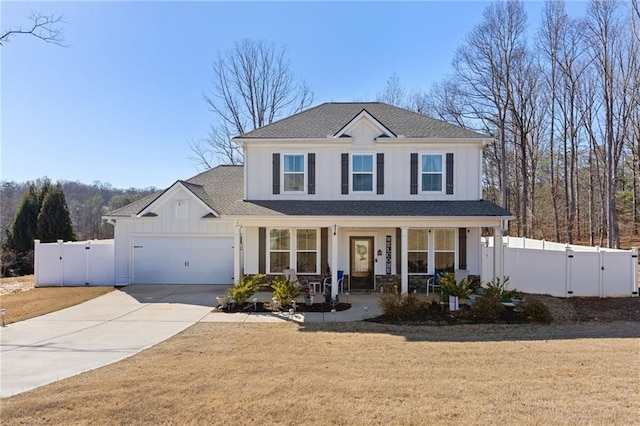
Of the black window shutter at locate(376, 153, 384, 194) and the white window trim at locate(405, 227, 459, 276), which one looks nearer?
the black window shutter at locate(376, 153, 384, 194)

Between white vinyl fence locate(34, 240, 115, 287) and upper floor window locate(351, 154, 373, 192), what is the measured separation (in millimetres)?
10721

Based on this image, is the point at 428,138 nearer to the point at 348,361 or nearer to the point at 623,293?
the point at 623,293

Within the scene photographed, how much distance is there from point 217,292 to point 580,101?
26.5 meters

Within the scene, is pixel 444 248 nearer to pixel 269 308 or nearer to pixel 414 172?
pixel 414 172

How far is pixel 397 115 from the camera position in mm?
15680

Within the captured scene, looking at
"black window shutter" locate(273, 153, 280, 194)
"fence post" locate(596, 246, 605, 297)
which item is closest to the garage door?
"black window shutter" locate(273, 153, 280, 194)

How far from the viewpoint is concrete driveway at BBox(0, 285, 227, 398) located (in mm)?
6434

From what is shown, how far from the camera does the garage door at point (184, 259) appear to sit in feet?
51.8

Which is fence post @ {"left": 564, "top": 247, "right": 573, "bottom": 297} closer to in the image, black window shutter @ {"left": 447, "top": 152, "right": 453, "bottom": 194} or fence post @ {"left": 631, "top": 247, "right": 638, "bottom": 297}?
fence post @ {"left": 631, "top": 247, "right": 638, "bottom": 297}

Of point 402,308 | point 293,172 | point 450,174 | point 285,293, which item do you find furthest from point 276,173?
point 402,308

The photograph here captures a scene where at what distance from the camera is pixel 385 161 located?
13.8m

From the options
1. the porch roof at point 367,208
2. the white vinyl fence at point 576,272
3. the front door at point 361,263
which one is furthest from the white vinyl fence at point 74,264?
the white vinyl fence at point 576,272

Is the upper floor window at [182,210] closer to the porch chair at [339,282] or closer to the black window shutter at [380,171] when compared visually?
the porch chair at [339,282]

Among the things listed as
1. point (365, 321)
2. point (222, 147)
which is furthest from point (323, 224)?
point (222, 147)
